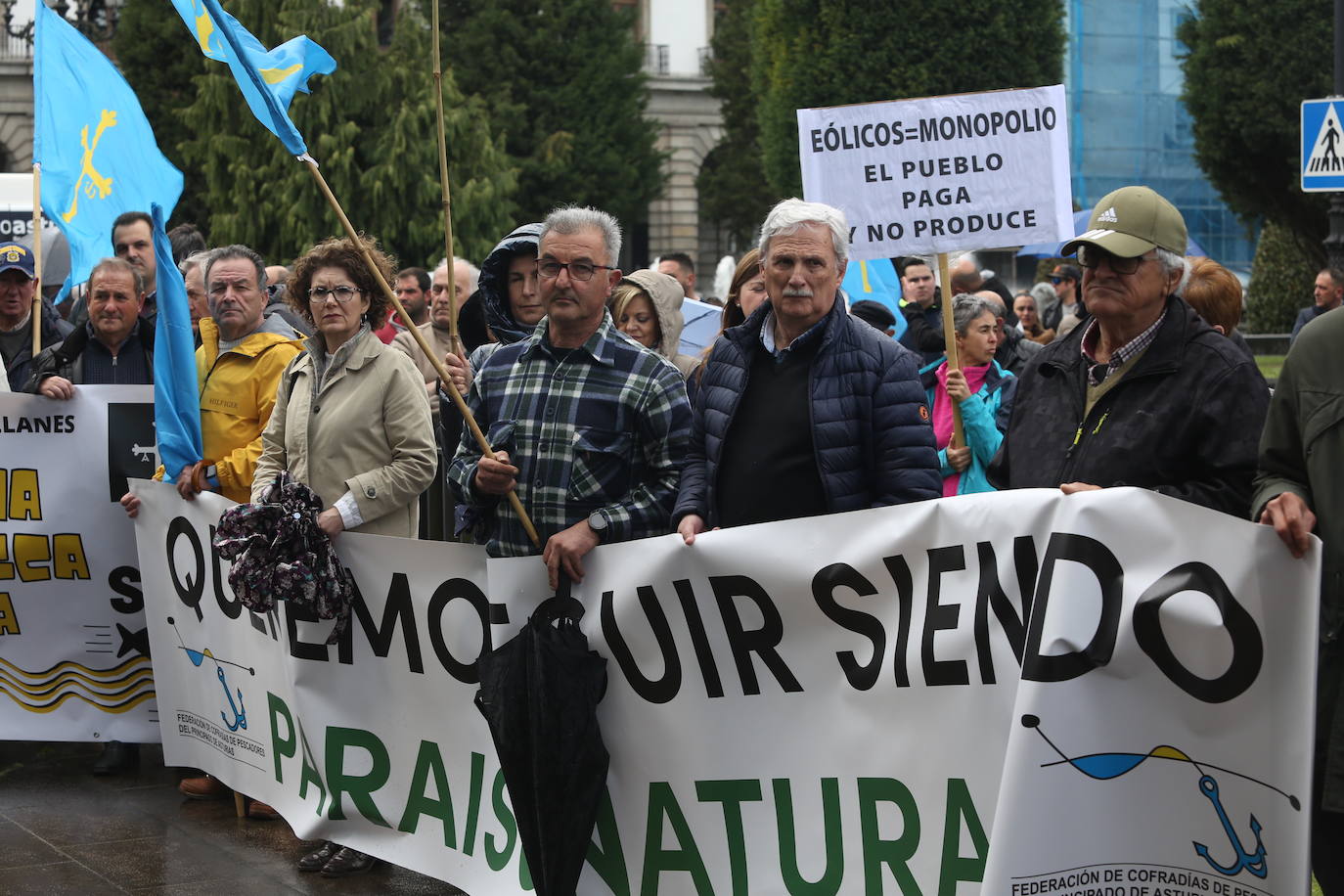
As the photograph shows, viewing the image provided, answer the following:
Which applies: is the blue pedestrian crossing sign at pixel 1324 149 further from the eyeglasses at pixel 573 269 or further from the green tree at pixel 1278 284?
the green tree at pixel 1278 284

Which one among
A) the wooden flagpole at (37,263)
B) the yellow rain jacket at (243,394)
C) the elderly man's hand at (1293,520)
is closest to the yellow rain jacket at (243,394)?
the yellow rain jacket at (243,394)

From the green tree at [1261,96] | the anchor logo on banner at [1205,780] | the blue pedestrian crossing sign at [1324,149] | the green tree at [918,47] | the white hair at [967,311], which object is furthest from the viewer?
the green tree at [918,47]

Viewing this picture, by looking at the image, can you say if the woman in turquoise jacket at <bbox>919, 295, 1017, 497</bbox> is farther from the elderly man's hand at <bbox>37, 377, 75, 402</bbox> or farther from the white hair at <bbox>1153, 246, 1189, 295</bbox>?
the elderly man's hand at <bbox>37, 377, 75, 402</bbox>

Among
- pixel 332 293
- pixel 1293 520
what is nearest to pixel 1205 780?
pixel 1293 520

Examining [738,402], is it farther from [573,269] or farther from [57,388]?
[57,388]

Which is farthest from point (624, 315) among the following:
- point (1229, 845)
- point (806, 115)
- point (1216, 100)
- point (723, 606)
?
point (1216, 100)

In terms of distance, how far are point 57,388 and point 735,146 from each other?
4834cm

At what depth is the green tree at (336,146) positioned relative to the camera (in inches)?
1120

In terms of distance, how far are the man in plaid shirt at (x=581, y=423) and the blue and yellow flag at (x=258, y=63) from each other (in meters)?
0.75

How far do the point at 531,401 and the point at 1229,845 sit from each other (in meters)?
2.06

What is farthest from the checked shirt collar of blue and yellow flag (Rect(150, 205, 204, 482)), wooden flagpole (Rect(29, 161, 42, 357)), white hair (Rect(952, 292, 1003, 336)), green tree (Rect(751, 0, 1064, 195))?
green tree (Rect(751, 0, 1064, 195))

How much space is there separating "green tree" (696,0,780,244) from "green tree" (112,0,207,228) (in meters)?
19.1

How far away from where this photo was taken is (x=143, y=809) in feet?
20.2

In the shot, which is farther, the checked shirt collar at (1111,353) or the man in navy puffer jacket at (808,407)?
the man in navy puffer jacket at (808,407)
